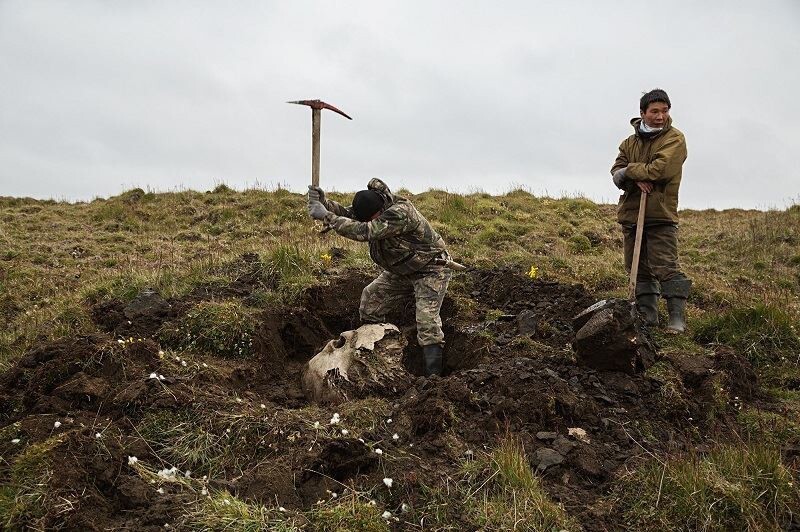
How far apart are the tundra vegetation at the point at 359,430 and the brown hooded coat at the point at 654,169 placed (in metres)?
1.16

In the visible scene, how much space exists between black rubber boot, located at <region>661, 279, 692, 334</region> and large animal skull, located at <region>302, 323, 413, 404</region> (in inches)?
103

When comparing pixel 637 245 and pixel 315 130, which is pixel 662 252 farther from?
pixel 315 130

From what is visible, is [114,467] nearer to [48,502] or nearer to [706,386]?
[48,502]

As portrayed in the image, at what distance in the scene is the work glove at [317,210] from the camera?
18.2 feet

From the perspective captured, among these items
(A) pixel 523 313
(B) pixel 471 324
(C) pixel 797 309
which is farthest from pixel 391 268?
(C) pixel 797 309

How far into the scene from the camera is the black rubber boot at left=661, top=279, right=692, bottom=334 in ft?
19.2

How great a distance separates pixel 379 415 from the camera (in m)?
4.16

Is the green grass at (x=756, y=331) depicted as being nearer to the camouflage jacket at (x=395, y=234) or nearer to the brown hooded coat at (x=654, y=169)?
the brown hooded coat at (x=654, y=169)

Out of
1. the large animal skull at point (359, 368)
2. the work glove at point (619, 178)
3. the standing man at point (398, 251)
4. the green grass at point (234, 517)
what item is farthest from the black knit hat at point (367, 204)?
the green grass at point (234, 517)

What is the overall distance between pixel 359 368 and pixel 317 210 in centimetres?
152

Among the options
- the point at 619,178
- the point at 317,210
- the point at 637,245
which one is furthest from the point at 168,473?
the point at 619,178

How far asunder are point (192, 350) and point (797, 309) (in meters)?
6.37

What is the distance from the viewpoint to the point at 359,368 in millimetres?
4988

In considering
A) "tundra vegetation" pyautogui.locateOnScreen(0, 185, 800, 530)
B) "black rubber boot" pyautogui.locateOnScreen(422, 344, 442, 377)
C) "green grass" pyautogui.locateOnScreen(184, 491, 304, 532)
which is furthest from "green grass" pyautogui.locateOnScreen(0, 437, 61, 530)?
"black rubber boot" pyautogui.locateOnScreen(422, 344, 442, 377)
